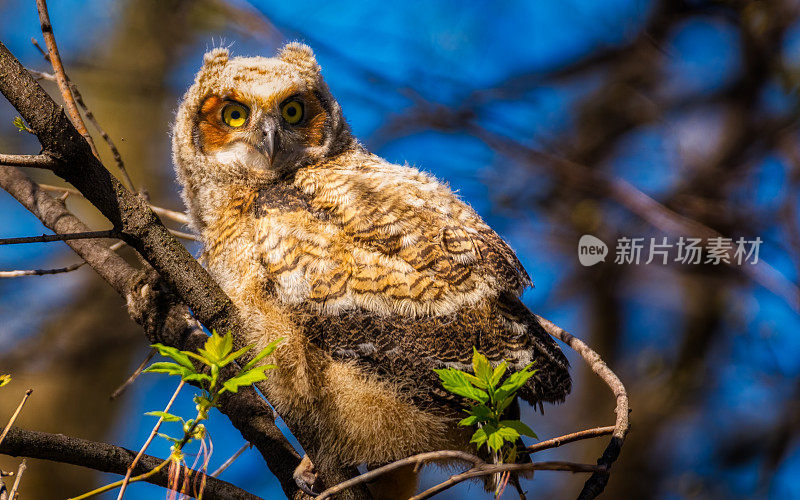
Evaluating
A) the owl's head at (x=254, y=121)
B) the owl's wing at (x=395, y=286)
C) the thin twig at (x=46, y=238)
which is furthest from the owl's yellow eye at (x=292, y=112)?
the thin twig at (x=46, y=238)

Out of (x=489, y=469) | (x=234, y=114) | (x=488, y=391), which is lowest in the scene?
(x=489, y=469)

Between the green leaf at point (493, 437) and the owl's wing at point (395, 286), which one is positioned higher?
the owl's wing at point (395, 286)

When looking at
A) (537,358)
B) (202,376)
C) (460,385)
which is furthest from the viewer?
(537,358)

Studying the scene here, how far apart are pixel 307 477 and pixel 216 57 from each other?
1.25 meters

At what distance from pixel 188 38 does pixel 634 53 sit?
2.89 m

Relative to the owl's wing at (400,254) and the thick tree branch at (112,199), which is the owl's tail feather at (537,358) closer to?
the owl's wing at (400,254)

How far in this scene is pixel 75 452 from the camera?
42.6 inches

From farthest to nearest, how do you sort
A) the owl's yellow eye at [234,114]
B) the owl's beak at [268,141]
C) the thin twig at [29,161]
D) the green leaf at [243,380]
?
the owl's yellow eye at [234,114] → the owl's beak at [268,141] → the thin twig at [29,161] → the green leaf at [243,380]

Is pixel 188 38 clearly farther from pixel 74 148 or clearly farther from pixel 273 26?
pixel 74 148

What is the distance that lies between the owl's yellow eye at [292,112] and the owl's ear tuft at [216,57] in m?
0.26

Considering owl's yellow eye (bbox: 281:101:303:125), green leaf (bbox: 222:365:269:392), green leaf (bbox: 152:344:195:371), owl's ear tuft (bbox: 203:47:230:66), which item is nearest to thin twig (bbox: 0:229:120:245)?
green leaf (bbox: 152:344:195:371)

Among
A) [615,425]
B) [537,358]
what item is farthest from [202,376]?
[537,358]

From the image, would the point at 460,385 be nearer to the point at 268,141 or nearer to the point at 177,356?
the point at 177,356

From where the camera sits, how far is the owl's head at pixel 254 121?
5.71 feet
